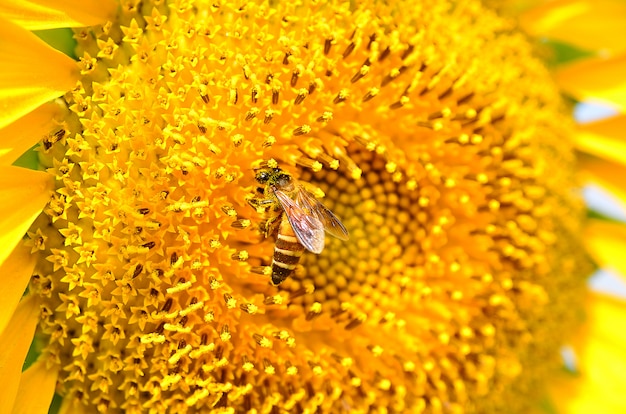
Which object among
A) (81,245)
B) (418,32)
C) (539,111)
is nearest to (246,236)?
(81,245)

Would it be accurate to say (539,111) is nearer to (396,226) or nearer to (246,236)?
(396,226)

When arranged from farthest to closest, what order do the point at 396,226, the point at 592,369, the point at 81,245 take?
1. the point at 592,369
2. the point at 396,226
3. the point at 81,245

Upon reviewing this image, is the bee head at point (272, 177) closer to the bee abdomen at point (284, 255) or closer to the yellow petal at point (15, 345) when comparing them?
the bee abdomen at point (284, 255)

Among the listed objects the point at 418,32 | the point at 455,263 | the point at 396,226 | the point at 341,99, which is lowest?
the point at 455,263

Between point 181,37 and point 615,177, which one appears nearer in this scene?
point 181,37

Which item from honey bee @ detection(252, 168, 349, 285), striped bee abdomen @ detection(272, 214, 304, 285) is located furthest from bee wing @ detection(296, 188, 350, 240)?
striped bee abdomen @ detection(272, 214, 304, 285)

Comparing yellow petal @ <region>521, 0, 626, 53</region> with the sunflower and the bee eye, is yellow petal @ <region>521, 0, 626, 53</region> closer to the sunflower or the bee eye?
the sunflower
